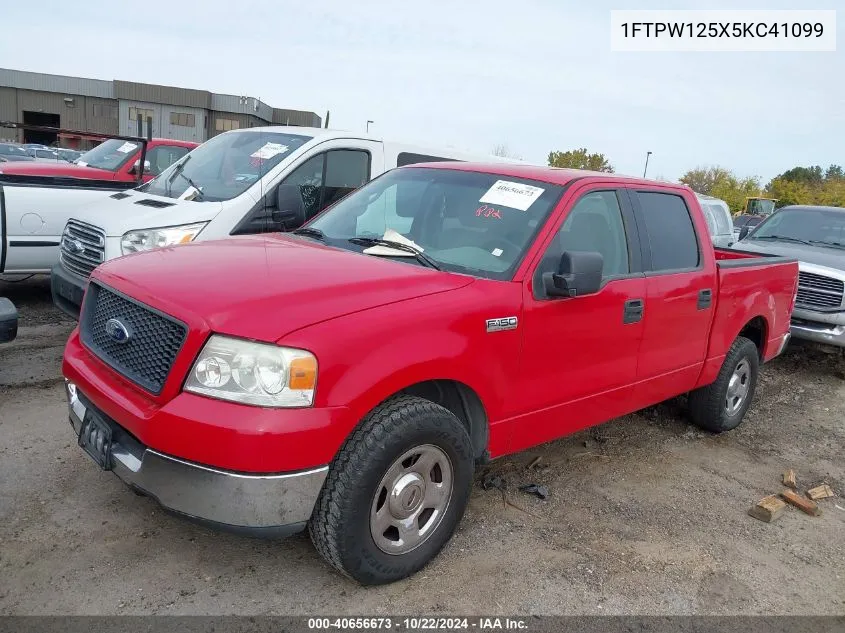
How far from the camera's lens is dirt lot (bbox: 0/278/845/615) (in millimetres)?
2932

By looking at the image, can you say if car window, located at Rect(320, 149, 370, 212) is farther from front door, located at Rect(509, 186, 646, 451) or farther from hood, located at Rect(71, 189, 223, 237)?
front door, located at Rect(509, 186, 646, 451)

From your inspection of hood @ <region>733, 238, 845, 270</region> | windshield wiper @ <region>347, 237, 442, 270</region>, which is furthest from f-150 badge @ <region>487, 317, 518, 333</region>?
hood @ <region>733, 238, 845, 270</region>

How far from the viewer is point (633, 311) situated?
13.0ft

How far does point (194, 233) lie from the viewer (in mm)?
5656

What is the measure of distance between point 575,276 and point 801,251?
6425mm

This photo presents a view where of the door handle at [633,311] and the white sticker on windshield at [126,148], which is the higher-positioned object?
the white sticker on windshield at [126,148]

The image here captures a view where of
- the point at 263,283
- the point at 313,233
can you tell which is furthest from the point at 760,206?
the point at 263,283

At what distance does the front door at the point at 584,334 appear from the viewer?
345 centimetres

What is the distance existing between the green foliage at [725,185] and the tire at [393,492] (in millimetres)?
35829

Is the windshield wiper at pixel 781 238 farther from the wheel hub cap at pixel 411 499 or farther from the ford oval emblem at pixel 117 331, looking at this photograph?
the ford oval emblem at pixel 117 331

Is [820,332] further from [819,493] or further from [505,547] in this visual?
[505,547]

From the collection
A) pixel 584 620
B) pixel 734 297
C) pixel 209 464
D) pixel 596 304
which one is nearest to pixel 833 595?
pixel 584 620

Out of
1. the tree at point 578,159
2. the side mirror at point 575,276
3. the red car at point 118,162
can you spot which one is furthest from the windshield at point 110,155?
the tree at point 578,159

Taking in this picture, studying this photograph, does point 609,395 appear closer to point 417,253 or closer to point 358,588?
point 417,253
